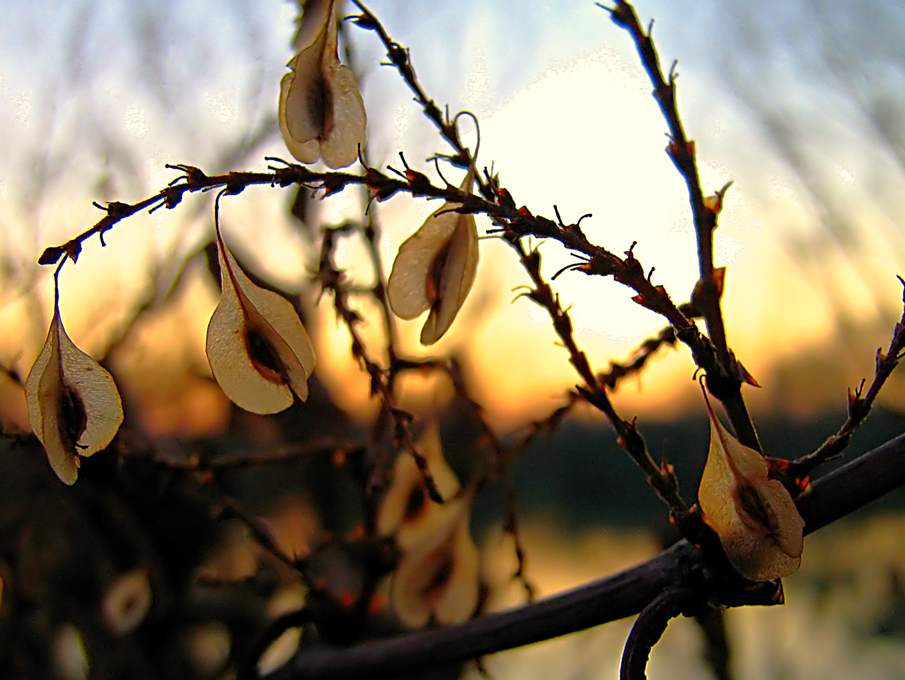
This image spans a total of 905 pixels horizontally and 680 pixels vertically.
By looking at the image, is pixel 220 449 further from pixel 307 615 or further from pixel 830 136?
pixel 830 136

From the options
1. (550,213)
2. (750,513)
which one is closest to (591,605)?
(750,513)

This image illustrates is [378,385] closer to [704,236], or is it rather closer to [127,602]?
[704,236]

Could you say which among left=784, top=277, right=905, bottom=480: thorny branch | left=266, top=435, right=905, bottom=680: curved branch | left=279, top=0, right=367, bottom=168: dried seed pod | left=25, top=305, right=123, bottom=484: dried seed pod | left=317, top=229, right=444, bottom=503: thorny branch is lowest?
left=266, top=435, right=905, bottom=680: curved branch

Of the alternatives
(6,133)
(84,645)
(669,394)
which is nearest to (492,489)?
(669,394)

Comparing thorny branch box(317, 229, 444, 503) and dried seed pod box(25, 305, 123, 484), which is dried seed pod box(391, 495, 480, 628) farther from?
dried seed pod box(25, 305, 123, 484)

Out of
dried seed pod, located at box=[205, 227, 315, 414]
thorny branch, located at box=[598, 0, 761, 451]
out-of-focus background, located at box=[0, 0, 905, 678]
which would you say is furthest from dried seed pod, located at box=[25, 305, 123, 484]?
out-of-focus background, located at box=[0, 0, 905, 678]

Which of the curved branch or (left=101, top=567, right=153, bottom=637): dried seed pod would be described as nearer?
the curved branch

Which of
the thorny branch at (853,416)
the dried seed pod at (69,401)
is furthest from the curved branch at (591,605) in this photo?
the dried seed pod at (69,401)

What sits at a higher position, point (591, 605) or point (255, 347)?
point (255, 347)
